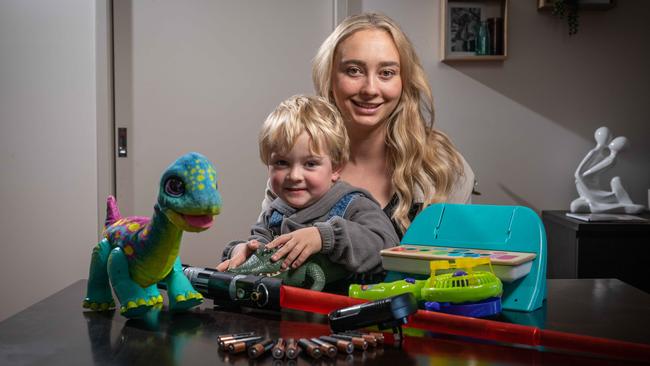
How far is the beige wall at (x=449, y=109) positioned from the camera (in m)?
3.24

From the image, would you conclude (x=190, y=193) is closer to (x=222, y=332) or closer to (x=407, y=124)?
(x=222, y=332)

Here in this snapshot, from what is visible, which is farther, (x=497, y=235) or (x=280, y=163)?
(x=280, y=163)

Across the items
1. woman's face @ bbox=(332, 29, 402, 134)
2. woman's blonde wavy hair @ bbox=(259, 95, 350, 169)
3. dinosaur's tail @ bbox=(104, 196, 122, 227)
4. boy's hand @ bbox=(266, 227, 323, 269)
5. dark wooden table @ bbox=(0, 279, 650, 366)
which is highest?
woman's face @ bbox=(332, 29, 402, 134)

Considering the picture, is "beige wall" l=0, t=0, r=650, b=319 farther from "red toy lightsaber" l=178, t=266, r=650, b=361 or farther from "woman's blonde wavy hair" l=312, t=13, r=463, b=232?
"red toy lightsaber" l=178, t=266, r=650, b=361

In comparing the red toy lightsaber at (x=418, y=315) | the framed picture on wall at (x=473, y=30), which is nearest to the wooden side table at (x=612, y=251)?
the framed picture on wall at (x=473, y=30)

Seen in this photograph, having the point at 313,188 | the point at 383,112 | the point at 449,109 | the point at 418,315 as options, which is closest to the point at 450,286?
the point at 418,315

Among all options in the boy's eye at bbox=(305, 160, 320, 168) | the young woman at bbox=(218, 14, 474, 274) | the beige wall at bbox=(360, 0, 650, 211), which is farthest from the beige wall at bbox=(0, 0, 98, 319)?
the boy's eye at bbox=(305, 160, 320, 168)

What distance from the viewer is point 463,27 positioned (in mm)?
3207

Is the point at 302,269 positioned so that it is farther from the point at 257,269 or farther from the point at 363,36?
the point at 363,36

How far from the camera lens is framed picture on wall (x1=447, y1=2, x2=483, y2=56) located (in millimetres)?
3197

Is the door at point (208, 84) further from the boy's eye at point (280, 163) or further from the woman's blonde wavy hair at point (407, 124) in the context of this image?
the boy's eye at point (280, 163)

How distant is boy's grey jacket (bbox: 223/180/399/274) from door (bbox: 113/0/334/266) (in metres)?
2.03

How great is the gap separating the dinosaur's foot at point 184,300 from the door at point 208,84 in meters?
2.44

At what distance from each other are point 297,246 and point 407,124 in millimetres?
610
